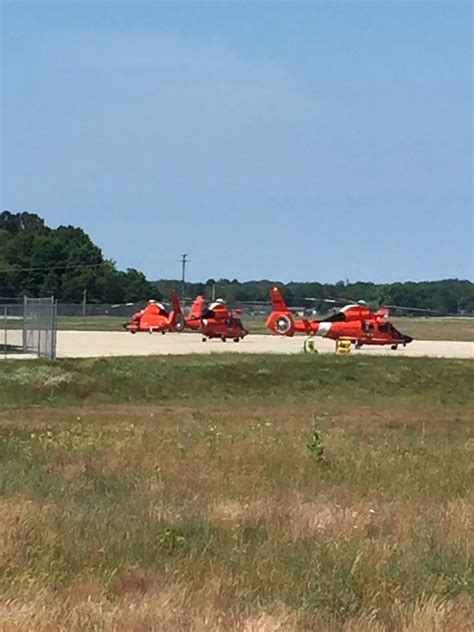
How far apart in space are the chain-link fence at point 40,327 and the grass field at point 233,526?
16187 mm

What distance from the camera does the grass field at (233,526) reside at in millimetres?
6523

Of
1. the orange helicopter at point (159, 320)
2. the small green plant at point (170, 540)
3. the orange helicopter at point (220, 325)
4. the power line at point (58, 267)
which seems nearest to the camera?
the small green plant at point (170, 540)

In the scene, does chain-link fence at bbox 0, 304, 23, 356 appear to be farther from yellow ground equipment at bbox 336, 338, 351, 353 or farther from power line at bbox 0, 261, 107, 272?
power line at bbox 0, 261, 107, 272

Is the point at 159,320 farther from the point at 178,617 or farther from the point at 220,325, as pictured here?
the point at 178,617

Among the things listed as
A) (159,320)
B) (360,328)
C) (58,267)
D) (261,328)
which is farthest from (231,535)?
(58,267)

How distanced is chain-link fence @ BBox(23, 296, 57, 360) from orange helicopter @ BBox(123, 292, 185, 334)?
93.1 feet

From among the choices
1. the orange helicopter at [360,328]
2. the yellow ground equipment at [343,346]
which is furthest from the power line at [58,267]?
the yellow ground equipment at [343,346]

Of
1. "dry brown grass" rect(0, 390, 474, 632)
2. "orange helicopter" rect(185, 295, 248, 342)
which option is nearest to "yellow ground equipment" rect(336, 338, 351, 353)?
"orange helicopter" rect(185, 295, 248, 342)

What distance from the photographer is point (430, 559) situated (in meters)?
7.89

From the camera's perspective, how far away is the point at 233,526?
9.02 m

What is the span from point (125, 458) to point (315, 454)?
91.9 inches

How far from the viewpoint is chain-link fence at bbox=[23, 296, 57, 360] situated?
38166mm

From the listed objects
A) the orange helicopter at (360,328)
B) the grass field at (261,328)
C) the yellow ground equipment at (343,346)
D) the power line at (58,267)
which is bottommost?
the grass field at (261,328)

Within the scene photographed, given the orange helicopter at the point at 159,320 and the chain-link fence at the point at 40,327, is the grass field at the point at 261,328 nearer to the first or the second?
the orange helicopter at the point at 159,320
